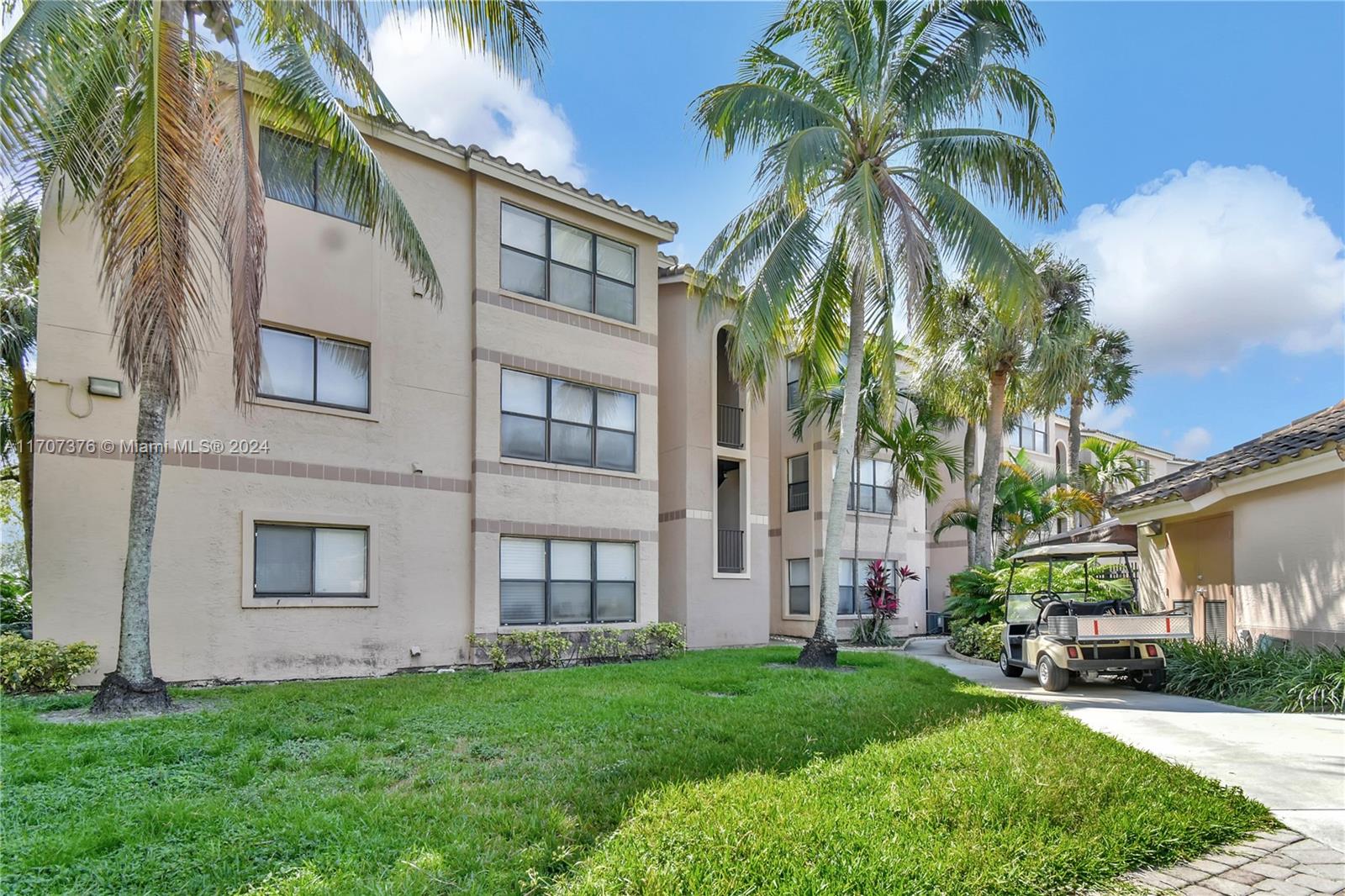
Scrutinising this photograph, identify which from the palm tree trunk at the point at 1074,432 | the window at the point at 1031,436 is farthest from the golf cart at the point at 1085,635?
the window at the point at 1031,436

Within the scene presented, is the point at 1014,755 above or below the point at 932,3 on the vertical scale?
below

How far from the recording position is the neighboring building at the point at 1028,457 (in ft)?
89.4

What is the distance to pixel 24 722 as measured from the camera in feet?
25.2

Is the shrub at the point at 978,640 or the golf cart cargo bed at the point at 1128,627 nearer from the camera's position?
the golf cart cargo bed at the point at 1128,627

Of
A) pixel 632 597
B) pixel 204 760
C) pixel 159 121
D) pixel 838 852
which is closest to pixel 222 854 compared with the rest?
pixel 204 760

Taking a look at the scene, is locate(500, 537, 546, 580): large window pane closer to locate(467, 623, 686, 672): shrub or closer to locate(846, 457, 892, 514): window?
locate(467, 623, 686, 672): shrub

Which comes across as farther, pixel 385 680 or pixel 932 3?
pixel 932 3

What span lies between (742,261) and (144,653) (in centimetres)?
1071

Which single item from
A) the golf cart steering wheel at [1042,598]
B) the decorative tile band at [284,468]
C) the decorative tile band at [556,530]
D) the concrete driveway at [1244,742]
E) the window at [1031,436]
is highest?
the window at [1031,436]

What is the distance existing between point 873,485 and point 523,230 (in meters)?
13.1

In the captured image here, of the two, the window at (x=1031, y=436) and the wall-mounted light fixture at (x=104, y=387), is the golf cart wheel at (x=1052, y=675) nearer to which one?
the wall-mounted light fixture at (x=104, y=387)

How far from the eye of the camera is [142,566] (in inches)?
348

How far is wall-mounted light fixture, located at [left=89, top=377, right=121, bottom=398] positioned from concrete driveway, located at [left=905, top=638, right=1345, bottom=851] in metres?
13.3

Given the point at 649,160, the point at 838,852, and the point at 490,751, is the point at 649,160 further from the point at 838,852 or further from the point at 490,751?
the point at 838,852
